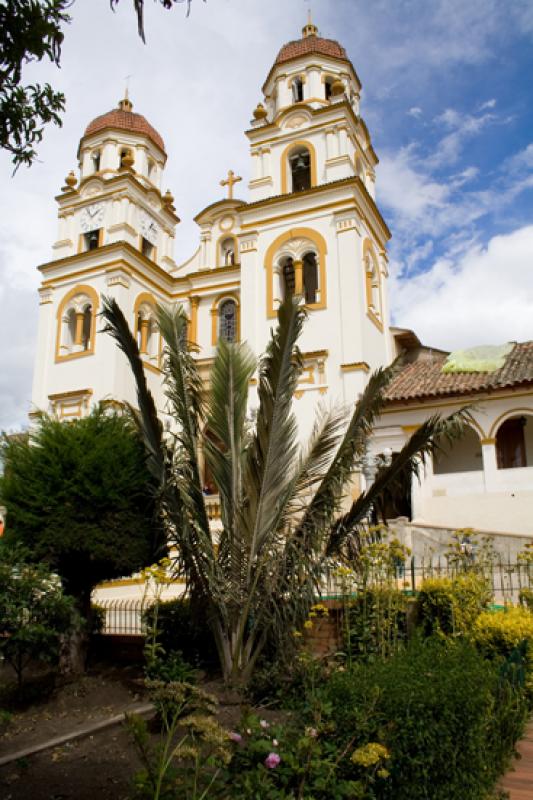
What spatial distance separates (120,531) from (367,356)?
1166cm

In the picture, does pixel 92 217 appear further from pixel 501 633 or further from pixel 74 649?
pixel 501 633

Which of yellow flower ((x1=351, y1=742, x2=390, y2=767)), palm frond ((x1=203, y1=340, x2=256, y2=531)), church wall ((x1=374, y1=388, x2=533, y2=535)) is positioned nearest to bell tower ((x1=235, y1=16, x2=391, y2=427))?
church wall ((x1=374, y1=388, x2=533, y2=535))

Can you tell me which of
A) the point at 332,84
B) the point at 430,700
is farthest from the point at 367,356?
the point at 430,700

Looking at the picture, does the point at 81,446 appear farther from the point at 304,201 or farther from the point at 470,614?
the point at 304,201

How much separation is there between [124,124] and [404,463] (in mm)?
21549

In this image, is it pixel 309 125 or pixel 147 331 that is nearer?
pixel 309 125

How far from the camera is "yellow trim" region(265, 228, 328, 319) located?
18.6 meters

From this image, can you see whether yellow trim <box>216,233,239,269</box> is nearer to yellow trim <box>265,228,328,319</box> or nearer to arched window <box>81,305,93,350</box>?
yellow trim <box>265,228,328,319</box>

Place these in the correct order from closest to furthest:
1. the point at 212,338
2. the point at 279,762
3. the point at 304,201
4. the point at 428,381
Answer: the point at 279,762, the point at 428,381, the point at 304,201, the point at 212,338

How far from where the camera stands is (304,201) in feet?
64.0

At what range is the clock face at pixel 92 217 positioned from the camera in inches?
902

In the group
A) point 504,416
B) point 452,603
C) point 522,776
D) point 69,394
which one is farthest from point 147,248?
point 522,776

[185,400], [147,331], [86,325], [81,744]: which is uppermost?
[86,325]

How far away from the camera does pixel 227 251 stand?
2350 cm
